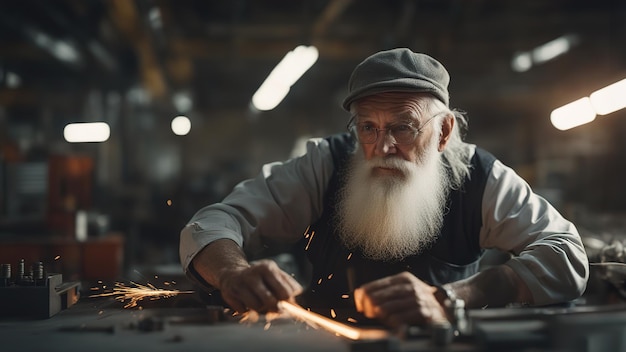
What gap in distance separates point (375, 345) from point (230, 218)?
1.20 metres

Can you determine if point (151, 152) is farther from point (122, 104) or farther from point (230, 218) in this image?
point (230, 218)

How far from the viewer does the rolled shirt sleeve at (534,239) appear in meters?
2.16

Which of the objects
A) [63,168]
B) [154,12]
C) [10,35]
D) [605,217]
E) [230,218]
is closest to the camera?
[230,218]

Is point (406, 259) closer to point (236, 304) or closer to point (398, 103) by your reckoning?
point (398, 103)

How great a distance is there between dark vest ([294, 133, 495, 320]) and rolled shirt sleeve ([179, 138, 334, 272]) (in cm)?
6

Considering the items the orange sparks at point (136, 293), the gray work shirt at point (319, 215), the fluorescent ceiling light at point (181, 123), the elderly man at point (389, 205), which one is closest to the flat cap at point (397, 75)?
the elderly man at point (389, 205)

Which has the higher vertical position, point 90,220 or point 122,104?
point 122,104

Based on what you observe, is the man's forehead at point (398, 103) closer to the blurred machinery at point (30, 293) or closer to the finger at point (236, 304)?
the finger at point (236, 304)

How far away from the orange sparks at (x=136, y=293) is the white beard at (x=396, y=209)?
0.77 metres

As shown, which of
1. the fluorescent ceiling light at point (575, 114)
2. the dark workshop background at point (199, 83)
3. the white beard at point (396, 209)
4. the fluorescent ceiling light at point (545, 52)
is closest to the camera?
the white beard at point (396, 209)

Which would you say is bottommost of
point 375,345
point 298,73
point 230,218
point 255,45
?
point 375,345

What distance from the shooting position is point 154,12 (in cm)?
620

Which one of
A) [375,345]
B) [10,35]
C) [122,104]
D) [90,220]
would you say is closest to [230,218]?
[375,345]

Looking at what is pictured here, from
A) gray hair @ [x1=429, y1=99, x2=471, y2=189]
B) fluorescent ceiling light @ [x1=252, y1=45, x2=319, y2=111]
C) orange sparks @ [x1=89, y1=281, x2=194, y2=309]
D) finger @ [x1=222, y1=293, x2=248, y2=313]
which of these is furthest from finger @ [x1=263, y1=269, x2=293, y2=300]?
fluorescent ceiling light @ [x1=252, y1=45, x2=319, y2=111]
